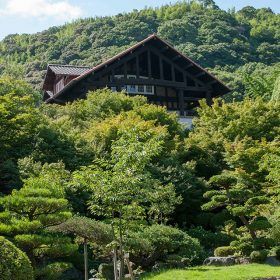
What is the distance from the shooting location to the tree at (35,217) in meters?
12.8

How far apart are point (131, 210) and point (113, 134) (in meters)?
11.3

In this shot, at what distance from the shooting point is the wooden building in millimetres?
34938

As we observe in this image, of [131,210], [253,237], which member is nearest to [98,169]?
[131,210]

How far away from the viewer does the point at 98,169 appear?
11688 millimetres

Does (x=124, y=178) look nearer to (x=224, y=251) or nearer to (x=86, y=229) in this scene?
(x=86, y=229)

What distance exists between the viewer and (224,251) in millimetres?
18266

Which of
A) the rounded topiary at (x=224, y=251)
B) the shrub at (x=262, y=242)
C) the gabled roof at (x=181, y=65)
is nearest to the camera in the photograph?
the shrub at (x=262, y=242)

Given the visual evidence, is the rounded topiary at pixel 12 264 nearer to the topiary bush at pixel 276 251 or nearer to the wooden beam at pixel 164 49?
the topiary bush at pixel 276 251

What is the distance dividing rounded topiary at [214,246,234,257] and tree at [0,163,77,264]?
680 cm

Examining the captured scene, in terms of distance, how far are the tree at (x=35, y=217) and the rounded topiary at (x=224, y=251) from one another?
6797mm

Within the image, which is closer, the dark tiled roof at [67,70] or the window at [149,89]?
the window at [149,89]

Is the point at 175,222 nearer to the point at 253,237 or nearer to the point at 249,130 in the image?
the point at 253,237

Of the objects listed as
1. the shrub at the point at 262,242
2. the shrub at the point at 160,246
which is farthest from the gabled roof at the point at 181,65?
the shrub at the point at 262,242

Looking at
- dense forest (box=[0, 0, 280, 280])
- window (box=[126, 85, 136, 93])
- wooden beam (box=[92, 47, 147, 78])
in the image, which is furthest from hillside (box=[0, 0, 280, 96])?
dense forest (box=[0, 0, 280, 280])
